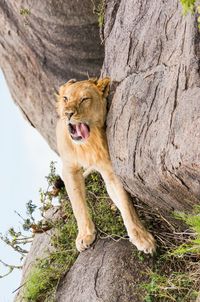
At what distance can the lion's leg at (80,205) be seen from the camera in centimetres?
653

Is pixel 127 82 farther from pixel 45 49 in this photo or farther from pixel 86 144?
pixel 45 49

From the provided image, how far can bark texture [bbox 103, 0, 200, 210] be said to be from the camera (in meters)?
4.31

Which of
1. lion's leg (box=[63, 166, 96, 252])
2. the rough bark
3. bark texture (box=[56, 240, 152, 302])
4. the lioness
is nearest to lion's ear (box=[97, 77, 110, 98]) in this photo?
the lioness

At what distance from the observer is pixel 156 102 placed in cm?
485

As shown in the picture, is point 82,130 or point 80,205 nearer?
point 82,130

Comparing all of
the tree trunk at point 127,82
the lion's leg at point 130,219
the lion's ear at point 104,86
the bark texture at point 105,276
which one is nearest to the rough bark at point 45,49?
the tree trunk at point 127,82

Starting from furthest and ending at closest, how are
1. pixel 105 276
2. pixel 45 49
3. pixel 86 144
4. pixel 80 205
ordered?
pixel 45 49, pixel 80 205, pixel 105 276, pixel 86 144

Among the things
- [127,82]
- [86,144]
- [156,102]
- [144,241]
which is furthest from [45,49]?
[156,102]

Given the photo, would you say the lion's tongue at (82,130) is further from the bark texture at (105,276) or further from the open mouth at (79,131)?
the bark texture at (105,276)

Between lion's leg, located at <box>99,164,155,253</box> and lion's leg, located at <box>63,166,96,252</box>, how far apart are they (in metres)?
0.37

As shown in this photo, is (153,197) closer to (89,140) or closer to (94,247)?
(89,140)

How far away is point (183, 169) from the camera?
423 centimetres

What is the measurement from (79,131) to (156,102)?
3.55 ft


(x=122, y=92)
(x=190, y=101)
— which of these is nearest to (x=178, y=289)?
(x=122, y=92)
